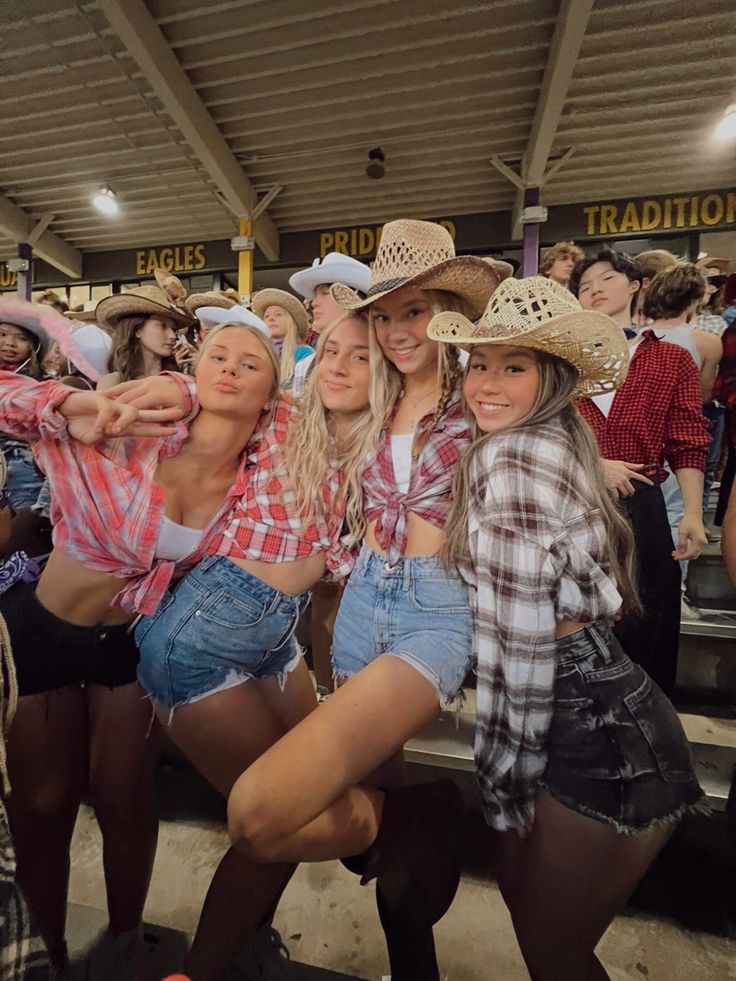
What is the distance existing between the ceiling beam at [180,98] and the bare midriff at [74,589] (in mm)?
6325

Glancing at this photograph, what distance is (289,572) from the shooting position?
1.30 metres

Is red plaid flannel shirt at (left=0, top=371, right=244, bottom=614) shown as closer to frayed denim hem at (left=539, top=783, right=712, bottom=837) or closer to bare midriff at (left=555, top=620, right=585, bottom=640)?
bare midriff at (left=555, top=620, right=585, bottom=640)

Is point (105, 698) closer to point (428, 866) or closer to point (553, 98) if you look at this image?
point (428, 866)

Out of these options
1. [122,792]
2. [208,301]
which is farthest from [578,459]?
[208,301]

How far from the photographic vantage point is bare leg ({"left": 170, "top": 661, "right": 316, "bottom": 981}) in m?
1.22

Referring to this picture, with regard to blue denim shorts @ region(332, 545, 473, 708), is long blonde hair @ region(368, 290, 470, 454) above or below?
above

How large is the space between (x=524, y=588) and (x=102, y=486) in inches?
40.8

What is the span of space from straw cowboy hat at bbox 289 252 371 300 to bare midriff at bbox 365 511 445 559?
94cm

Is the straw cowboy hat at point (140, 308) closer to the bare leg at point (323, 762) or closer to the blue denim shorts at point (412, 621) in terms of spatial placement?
the blue denim shorts at point (412, 621)

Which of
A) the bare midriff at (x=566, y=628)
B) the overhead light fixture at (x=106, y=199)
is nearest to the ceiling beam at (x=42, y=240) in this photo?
the overhead light fixture at (x=106, y=199)

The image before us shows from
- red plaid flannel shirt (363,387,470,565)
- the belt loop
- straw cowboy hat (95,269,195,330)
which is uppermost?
straw cowboy hat (95,269,195,330)

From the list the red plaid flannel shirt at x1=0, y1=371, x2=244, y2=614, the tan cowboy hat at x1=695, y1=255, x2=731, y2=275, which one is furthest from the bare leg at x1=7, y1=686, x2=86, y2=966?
the tan cowboy hat at x1=695, y1=255, x2=731, y2=275

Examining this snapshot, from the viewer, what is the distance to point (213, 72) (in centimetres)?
595

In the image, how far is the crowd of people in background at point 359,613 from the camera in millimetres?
1063
